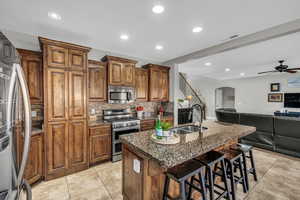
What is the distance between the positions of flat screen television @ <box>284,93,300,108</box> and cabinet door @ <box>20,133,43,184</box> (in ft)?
32.5

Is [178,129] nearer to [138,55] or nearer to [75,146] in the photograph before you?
[75,146]

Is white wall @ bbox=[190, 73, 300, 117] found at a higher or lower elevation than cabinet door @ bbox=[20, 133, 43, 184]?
higher

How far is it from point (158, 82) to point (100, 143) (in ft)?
8.08

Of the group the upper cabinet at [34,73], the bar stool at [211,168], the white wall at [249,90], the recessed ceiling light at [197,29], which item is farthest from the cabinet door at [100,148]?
the white wall at [249,90]

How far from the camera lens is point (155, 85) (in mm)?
4242

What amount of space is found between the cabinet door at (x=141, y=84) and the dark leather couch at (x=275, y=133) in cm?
306

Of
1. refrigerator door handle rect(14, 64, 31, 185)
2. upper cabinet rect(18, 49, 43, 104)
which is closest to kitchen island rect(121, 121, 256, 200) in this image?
refrigerator door handle rect(14, 64, 31, 185)

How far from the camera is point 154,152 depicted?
133cm

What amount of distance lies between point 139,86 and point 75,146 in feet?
7.35

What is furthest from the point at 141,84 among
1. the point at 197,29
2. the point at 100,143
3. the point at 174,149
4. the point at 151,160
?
the point at 151,160

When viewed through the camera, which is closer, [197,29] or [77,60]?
[197,29]

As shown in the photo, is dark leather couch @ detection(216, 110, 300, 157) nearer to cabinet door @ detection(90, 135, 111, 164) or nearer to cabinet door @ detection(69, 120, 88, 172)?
cabinet door @ detection(90, 135, 111, 164)

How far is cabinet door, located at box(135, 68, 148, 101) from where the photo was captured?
398 cm

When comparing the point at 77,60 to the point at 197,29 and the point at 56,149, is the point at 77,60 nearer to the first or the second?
the point at 56,149
